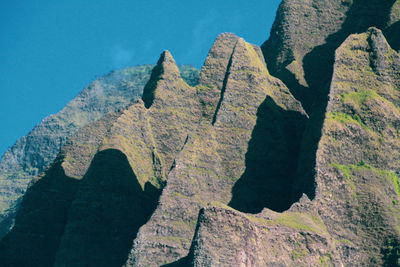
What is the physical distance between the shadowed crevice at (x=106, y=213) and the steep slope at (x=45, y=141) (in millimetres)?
36099

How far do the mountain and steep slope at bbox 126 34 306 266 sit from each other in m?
0.16

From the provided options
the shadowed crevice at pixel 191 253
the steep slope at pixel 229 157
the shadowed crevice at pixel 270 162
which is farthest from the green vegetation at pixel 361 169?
the shadowed crevice at pixel 191 253

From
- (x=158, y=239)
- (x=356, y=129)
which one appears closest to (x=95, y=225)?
(x=158, y=239)

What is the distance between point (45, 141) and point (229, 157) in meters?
74.4

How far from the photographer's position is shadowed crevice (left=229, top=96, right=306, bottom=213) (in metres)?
91.9

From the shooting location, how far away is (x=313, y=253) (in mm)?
75875

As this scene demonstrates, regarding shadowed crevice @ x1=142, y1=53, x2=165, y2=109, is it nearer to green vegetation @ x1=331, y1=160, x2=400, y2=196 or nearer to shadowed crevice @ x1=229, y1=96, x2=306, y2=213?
shadowed crevice @ x1=229, y1=96, x2=306, y2=213

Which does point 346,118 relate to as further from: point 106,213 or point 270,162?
point 106,213

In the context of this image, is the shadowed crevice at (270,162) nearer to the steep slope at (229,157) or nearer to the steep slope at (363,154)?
the steep slope at (229,157)

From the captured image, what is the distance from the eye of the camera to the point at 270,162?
316ft

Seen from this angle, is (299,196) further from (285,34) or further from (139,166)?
(285,34)

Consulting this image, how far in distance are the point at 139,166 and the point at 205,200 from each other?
15.9 metres

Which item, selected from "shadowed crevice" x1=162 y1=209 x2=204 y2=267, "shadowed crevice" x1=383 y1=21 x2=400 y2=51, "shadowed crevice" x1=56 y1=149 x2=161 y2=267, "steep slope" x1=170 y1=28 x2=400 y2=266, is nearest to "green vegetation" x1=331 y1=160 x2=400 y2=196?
"steep slope" x1=170 y1=28 x2=400 y2=266

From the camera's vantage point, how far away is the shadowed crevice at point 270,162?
91.9 metres
